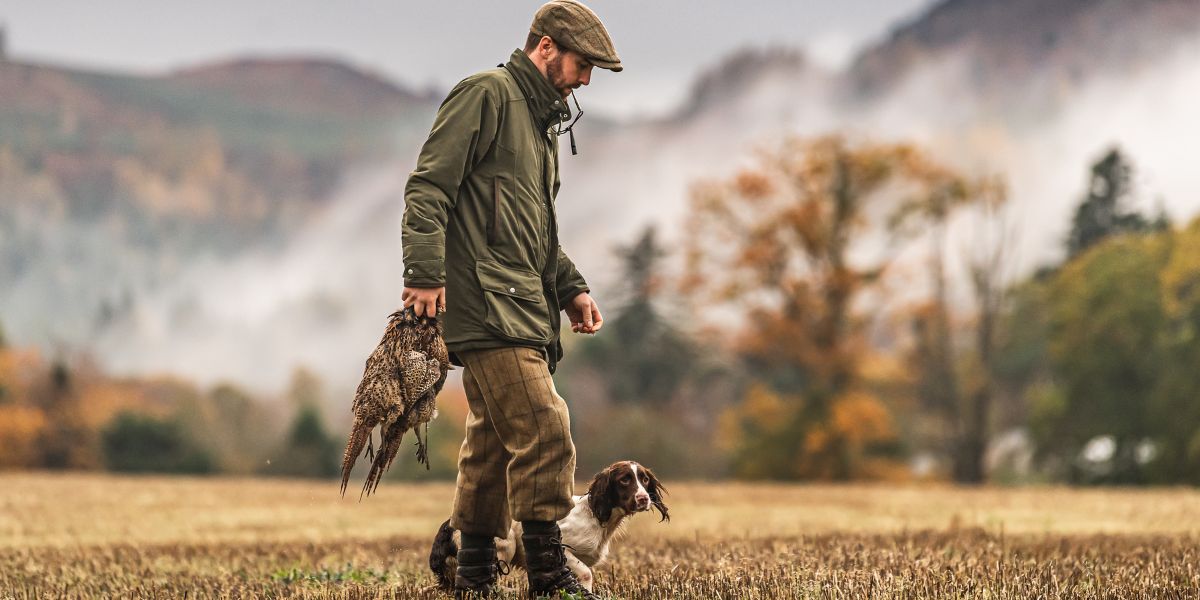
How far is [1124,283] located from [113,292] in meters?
40.2

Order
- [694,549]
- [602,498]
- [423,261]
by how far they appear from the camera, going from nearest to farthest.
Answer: [423,261] → [602,498] → [694,549]

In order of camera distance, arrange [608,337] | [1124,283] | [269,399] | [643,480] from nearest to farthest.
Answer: [643,480] < [1124,283] < [269,399] < [608,337]

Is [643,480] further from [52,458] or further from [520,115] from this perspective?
[52,458]

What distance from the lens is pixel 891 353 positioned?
114 ft

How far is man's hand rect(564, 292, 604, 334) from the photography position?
6.04 m

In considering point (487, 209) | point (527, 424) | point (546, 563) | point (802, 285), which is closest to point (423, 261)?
point (487, 209)

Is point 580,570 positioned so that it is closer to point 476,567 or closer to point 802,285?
point 476,567

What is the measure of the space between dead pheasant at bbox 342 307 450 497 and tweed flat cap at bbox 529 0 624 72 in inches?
49.9

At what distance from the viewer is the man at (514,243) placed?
17.8 ft

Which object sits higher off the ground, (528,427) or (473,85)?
(473,85)

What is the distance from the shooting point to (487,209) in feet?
18.1

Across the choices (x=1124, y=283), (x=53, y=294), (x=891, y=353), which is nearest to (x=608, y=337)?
(x=891, y=353)

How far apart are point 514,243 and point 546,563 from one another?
1.33m

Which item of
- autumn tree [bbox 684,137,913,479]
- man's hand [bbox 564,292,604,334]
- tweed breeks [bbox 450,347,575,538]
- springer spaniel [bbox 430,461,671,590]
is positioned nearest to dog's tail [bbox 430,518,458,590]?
springer spaniel [bbox 430,461,671,590]
